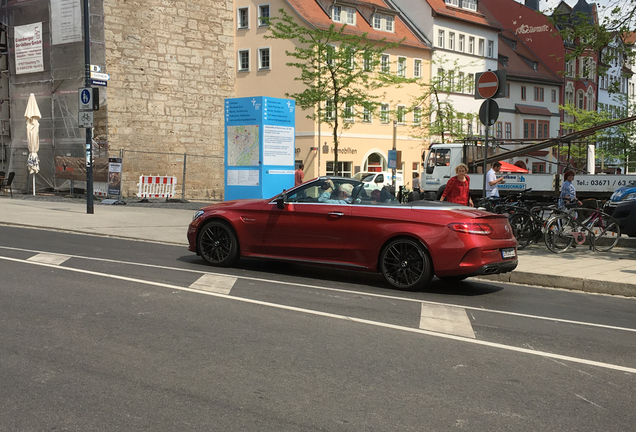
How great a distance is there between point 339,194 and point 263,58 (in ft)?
133

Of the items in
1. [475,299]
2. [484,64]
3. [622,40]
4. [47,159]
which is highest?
[484,64]

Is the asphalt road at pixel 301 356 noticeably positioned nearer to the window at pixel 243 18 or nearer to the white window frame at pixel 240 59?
the white window frame at pixel 240 59

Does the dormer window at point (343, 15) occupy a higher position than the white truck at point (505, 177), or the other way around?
the dormer window at point (343, 15)

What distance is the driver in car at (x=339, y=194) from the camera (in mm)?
10266

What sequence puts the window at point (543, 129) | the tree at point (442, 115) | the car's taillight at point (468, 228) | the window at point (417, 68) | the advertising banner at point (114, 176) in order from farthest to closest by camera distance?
1. the window at point (543, 129)
2. the window at point (417, 68)
3. the tree at point (442, 115)
4. the advertising banner at point (114, 176)
5. the car's taillight at point (468, 228)

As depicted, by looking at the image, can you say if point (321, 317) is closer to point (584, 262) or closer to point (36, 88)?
point (584, 262)

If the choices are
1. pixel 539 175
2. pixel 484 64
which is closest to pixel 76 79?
pixel 539 175

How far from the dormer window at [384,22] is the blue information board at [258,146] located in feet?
110

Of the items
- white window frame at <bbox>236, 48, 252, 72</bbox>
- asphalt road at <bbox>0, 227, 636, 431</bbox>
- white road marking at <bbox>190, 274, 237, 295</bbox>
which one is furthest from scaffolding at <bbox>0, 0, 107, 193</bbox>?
asphalt road at <bbox>0, 227, 636, 431</bbox>

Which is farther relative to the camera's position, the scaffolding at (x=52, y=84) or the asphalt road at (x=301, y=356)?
the scaffolding at (x=52, y=84)

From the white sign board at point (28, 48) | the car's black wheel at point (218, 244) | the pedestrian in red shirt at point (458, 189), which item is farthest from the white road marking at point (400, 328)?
the white sign board at point (28, 48)

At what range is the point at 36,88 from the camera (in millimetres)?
32594

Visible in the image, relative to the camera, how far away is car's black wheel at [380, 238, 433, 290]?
9414 millimetres

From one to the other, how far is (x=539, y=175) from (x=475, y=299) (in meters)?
18.4
